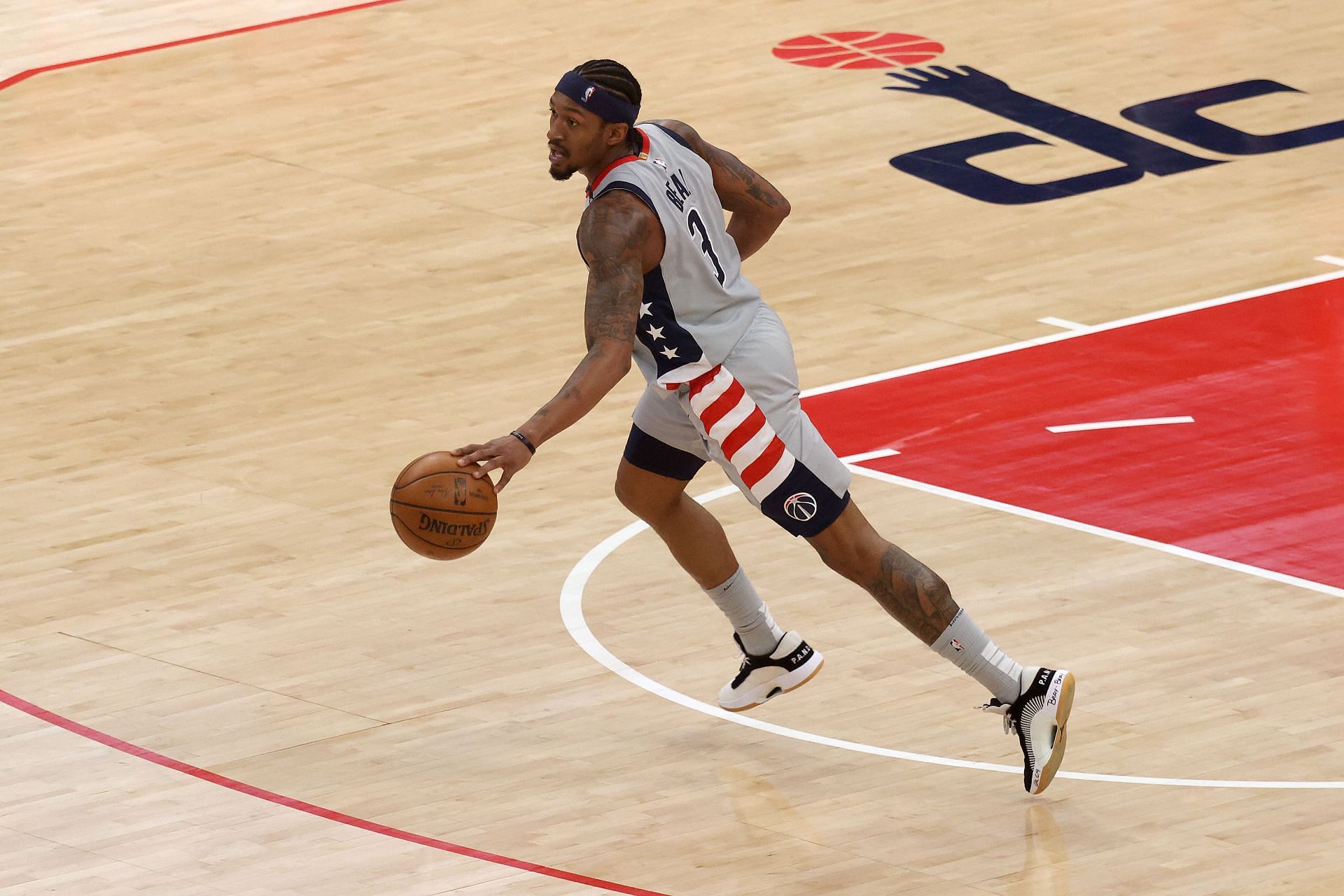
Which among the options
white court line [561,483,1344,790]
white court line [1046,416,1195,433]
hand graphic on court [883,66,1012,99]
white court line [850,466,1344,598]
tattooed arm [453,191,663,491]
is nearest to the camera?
tattooed arm [453,191,663,491]

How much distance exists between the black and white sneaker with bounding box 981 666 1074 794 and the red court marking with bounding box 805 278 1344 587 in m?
2.36

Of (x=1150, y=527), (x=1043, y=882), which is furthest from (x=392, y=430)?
(x=1043, y=882)

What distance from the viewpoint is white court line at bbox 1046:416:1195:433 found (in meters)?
11.9

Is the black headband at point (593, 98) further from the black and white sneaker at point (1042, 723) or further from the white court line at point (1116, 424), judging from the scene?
the white court line at point (1116, 424)

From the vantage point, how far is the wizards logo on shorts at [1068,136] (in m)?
15.9

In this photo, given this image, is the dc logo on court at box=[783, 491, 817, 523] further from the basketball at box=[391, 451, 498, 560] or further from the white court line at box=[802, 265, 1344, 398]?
the white court line at box=[802, 265, 1344, 398]

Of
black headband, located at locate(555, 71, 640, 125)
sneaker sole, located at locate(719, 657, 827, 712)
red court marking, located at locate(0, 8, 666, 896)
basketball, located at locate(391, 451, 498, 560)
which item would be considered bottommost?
sneaker sole, located at locate(719, 657, 827, 712)

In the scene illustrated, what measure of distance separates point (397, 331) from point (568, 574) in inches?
146

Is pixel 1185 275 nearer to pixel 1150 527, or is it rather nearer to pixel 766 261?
pixel 766 261

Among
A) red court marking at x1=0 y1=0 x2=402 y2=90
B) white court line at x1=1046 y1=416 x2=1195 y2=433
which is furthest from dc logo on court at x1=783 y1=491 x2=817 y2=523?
red court marking at x1=0 y1=0 x2=402 y2=90

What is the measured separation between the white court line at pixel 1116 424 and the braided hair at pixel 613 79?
444 centimetres

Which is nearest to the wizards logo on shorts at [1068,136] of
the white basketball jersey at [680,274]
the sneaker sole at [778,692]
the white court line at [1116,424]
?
the white court line at [1116,424]

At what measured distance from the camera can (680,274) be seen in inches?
322

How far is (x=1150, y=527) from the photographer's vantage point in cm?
1070
